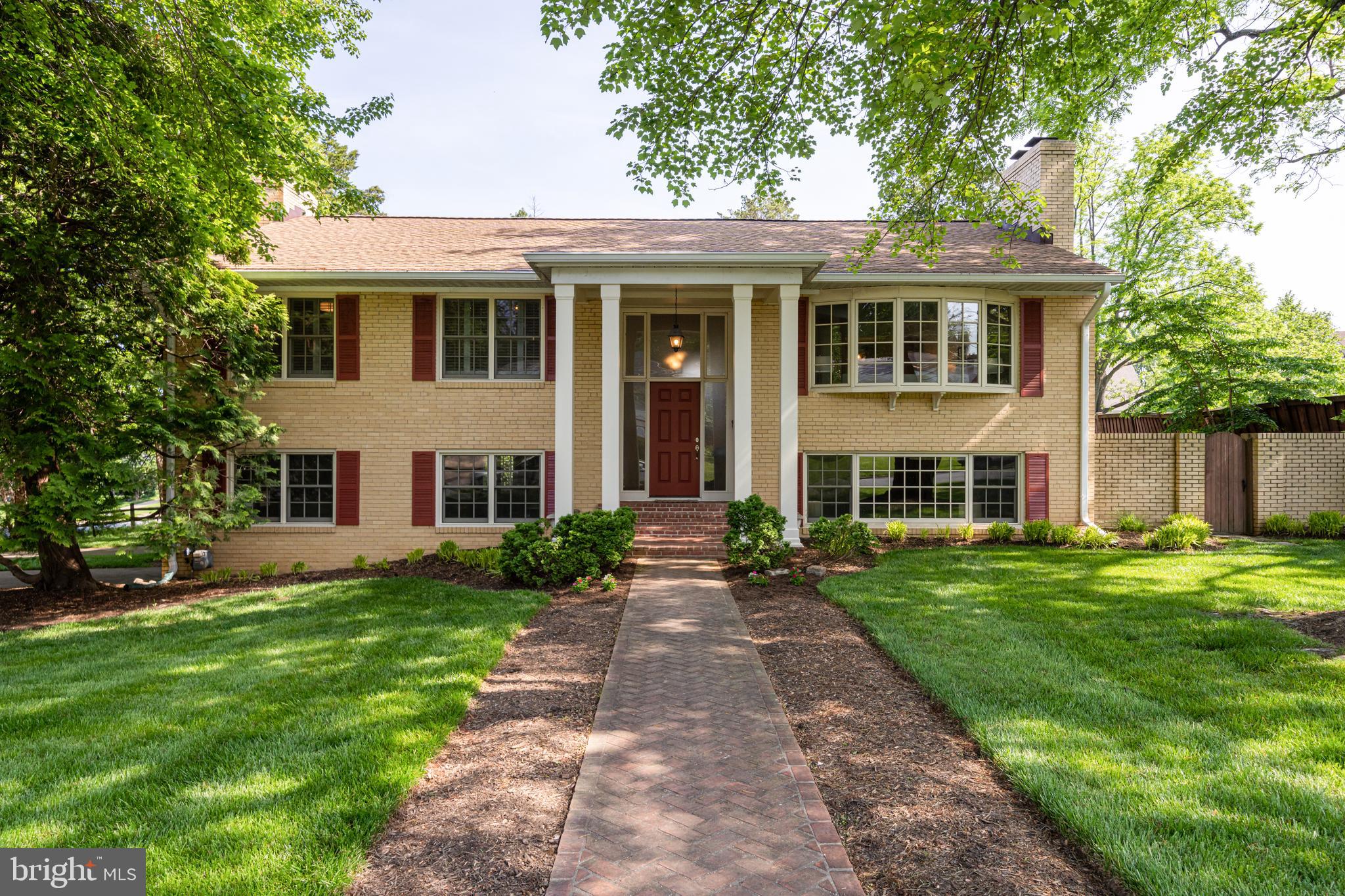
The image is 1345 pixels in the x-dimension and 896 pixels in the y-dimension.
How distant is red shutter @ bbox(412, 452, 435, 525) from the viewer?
485 inches

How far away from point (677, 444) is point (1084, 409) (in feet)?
24.4

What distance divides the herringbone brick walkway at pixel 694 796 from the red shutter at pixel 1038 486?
29.1 ft

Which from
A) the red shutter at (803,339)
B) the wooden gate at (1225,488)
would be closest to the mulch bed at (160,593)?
the red shutter at (803,339)

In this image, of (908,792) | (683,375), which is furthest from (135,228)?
(908,792)

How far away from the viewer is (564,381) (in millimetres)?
10945

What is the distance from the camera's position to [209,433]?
10.8 meters

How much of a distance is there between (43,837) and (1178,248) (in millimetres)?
28520

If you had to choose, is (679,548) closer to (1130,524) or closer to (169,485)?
(169,485)

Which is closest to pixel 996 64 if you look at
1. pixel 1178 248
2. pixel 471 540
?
pixel 471 540

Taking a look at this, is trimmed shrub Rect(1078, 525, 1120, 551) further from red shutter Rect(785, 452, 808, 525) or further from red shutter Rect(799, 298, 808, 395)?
red shutter Rect(799, 298, 808, 395)

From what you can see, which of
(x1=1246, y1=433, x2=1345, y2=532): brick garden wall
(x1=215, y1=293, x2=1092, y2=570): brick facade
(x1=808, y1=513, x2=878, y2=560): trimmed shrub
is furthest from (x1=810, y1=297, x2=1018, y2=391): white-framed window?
(x1=1246, y1=433, x2=1345, y2=532): brick garden wall

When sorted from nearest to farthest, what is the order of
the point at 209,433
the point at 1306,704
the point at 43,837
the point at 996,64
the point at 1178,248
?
the point at 43,837 → the point at 1306,704 → the point at 996,64 → the point at 209,433 → the point at 1178,248

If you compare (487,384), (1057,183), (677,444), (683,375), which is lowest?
(677,444)

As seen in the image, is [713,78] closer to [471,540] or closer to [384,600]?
[384,600]
